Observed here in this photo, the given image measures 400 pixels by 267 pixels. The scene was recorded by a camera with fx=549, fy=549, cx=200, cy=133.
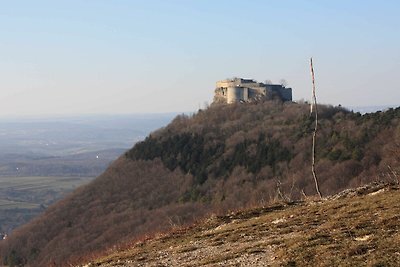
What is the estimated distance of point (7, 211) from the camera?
170 metres

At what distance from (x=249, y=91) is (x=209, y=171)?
30286 millimetres

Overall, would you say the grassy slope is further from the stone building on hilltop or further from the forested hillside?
the stone building on hilltop

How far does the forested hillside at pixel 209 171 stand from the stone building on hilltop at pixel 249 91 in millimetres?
4600

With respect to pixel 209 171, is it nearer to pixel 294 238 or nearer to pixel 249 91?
pixel 249 91

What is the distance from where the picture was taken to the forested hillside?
244ft

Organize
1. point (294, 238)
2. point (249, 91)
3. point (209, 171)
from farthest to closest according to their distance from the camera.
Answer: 1. point (249, 91)
2. point (209, 171)
3. point (294, 238)

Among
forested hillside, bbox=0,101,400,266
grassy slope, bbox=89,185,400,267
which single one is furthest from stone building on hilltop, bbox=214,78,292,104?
grassy slope, bbox=89,185,400,267

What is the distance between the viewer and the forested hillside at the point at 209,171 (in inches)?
2931

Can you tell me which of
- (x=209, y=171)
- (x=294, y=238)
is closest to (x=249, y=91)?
(x=209, y=171)

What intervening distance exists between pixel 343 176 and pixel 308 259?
62870 mm

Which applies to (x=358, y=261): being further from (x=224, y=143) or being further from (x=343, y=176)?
(x=224, y=143)

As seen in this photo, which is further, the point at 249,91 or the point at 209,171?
the point at 249,91

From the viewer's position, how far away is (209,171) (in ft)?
308

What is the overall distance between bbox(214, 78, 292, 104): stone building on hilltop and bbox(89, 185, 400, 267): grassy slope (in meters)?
96.7
